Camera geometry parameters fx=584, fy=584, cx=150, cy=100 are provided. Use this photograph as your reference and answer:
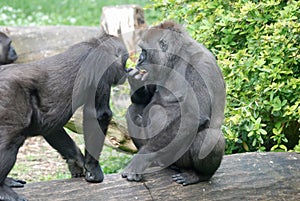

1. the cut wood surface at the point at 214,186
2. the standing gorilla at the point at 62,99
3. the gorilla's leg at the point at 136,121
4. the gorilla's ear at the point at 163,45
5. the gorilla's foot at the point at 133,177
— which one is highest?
the gorilla's ear at the point at 163,45

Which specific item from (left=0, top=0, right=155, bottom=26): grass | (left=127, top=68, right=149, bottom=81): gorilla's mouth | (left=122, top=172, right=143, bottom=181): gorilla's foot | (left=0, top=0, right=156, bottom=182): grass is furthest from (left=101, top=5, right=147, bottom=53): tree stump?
(left=122, top=172, right=143, bottom=181): gorilla's foot

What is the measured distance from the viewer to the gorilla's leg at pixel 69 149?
14.4 ft

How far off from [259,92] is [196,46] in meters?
1.05

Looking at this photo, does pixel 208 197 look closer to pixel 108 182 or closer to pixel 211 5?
pixel 108 182

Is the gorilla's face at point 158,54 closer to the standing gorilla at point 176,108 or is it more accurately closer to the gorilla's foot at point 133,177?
the standing gorilla at point 176,108

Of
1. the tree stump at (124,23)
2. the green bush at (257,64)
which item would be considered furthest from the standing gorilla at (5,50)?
the tree stump at (124,23)

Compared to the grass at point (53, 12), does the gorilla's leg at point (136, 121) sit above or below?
above

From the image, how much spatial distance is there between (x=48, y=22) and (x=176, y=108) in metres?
8.35

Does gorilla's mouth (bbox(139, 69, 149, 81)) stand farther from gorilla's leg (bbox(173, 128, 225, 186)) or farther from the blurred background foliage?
the blurred background foliage

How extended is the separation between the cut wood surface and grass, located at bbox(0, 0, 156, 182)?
6.72ft

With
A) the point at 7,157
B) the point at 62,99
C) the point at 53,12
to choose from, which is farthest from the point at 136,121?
the point at 53,12

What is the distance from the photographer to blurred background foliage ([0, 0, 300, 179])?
5.21m

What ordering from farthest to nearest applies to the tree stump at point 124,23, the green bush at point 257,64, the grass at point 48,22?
the tree stump at point 124,23, the grass at point 48,22, the green bush at point 257,64

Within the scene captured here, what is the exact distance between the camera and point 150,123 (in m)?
4.55
